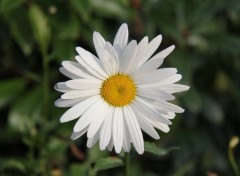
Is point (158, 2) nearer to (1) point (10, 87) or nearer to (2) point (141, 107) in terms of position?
(1) point (10, 87)

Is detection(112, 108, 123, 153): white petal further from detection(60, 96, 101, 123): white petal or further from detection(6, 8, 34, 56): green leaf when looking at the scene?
detection(6, 8, 34, 56): green leaf

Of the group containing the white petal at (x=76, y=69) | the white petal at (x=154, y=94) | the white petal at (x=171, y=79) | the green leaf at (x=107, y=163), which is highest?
the white petal at (x=76, y=69)

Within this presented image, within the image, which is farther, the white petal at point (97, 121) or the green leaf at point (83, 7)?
the green leaf at point (83, 7)

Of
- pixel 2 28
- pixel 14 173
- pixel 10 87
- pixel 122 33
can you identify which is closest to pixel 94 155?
pixel 14 173

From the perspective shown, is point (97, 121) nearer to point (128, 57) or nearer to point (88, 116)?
point (88, 116)

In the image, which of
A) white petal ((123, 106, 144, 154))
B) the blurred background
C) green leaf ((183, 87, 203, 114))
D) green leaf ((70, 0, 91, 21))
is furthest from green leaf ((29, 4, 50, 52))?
green leaf ((183, 87, 203, 114))

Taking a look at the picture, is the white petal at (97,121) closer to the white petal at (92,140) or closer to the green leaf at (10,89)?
the white petal at (92,140)

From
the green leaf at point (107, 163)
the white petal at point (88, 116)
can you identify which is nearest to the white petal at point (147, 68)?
the white petal at point (88, 116)
